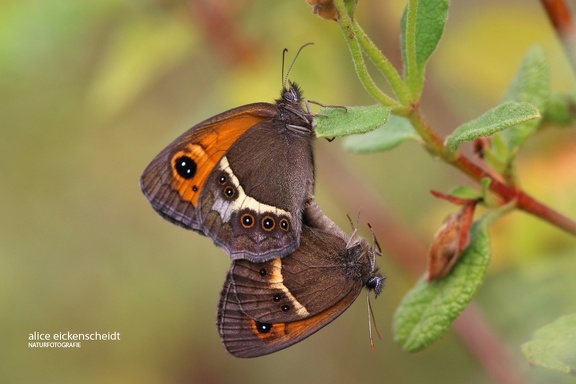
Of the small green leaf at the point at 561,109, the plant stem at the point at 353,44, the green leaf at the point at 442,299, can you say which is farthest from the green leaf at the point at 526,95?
the plant stem at the point at 353,44

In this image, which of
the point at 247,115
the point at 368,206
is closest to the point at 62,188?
the point at 368,206

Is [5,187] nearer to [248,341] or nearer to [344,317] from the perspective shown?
[344,317]

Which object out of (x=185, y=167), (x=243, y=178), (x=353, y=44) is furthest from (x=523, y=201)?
(x=185, y=167)

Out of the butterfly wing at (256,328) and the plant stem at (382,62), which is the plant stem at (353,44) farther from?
the butterfly wing at (256,328)

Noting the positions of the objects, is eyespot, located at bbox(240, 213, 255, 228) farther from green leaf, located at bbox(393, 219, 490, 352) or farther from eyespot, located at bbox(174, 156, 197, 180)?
green leaf, located at bbox(393, 219, 490, 352)

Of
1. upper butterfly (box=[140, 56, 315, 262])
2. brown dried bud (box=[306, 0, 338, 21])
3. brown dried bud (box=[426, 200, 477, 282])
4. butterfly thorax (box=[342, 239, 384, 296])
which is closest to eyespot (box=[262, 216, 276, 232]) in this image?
upper butterfly (box=[140, 56, 315, 262])

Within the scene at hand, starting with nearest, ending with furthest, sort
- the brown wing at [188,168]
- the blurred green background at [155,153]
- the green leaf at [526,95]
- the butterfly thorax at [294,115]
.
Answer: the green leaf at [526,95] → the brown wing at [188,168] → the butterfly thorax at [294,115] → the blurred green background at [155,153]

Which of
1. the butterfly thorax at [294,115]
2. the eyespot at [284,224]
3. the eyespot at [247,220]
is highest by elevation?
the butterfly thorax at [294,115]
